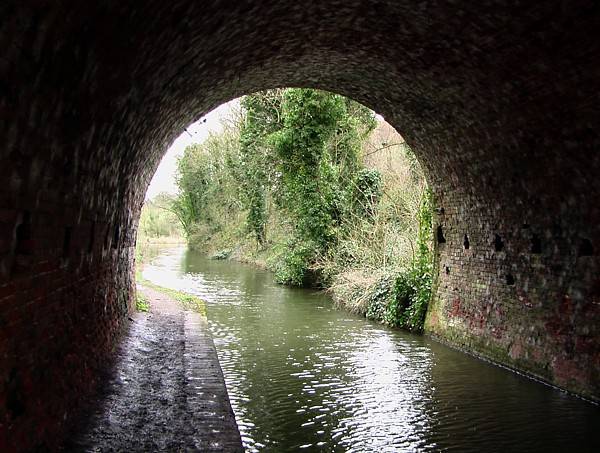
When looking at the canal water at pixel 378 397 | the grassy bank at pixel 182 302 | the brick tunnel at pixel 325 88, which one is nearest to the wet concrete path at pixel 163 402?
the brick tunnel at pixel 325 88

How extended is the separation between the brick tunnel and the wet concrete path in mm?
339

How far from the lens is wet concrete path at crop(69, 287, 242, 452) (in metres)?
5.07

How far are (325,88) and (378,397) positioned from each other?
6.39 m

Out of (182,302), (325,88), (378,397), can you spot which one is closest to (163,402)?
(378,397)

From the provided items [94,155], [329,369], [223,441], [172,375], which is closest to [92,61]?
[94,155]

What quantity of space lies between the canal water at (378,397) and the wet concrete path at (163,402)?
→ 56cm

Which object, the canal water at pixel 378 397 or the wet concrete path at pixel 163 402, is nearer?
the wet concrete path at pixel 163 402

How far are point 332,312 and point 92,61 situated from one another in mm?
12891

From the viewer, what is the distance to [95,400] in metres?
5.88

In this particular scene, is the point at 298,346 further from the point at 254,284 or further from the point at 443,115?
the point at 254,284

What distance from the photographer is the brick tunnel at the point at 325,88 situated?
365cm

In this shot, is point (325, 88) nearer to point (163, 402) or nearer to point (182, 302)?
point (182, 302)

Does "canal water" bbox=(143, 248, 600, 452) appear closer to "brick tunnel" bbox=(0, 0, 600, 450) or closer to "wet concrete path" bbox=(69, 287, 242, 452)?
"wet concrete path" bbox=(69, 287, 242, 452)

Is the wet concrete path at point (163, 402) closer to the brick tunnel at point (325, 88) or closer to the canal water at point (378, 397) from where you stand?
the brick tunnel at point (325, 88)
